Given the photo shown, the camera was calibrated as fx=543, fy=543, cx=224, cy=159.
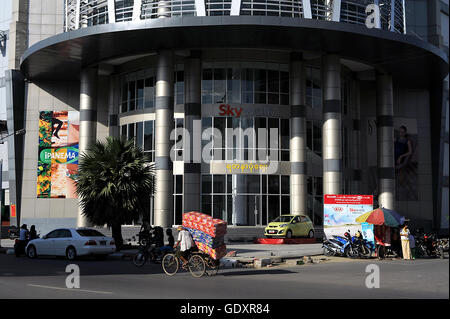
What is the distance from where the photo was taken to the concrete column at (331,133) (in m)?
38.3

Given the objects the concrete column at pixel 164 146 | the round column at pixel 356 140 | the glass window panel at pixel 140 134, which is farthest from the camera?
the round column at pixel 356 140

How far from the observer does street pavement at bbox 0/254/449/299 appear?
41.9 feet

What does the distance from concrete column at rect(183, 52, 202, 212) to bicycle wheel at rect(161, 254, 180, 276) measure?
19537 mm

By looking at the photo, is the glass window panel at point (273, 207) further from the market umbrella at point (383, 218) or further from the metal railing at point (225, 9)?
the market umbrella at point (383, 218)

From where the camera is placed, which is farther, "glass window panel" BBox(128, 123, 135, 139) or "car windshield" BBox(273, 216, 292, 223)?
"glass window panel" BBox(128, 123, 135, 139)

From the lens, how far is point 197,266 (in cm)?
1752

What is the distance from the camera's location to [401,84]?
162 feet

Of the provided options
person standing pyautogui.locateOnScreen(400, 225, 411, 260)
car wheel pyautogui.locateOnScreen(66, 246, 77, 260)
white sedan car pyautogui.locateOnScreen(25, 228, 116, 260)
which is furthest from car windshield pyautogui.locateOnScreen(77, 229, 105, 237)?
person standing pyautogui.locateOnScreen(400, 225, 411, 260)

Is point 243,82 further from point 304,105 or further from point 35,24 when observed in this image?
point 35,24

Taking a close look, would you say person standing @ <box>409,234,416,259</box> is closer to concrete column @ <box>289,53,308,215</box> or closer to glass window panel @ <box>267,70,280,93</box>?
concrete column @ <box>289,53,308,215</box>

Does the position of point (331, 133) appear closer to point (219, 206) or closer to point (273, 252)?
point (219, 206)

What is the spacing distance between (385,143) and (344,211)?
60.1ft

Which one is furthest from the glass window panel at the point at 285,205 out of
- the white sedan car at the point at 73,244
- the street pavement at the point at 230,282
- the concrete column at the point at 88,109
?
the white sedan car at the point at 73,244

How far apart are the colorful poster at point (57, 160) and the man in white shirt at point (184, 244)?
93.7ft
